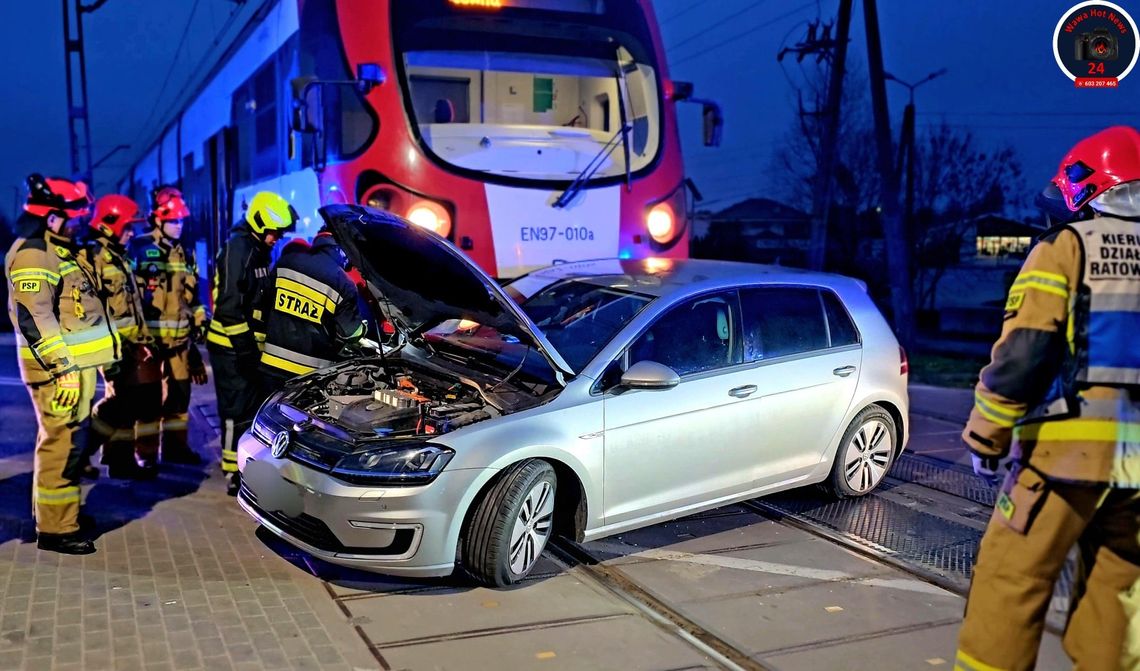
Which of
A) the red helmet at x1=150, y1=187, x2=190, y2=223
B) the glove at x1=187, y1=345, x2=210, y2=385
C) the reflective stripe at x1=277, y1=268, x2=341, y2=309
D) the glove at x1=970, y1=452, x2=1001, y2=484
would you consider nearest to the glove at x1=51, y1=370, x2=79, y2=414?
the reflective stripe at x1=277, y1=268, x2=341, y2=309

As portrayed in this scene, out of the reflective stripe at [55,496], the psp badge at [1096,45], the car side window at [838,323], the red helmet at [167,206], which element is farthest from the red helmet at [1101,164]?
the psp badge at [1096,45]

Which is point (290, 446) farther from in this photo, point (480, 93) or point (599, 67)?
point (599, 67)

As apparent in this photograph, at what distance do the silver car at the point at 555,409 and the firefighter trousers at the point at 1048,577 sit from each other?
2041 mm

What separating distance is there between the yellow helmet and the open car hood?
803mm

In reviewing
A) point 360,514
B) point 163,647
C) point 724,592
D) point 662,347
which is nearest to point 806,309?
point 662,347

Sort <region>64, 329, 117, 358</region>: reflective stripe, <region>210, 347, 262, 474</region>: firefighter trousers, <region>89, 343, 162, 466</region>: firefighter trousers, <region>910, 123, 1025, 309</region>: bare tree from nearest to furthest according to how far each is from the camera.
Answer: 1. <region>64, 329, 117, 358</region>: reflective stripe
2. <region>210, 347, 262, 474</region>: firefighter trousers
3. <region>89, 343, 162, 466</region>: firefighter trousers
4. <region>910, 123, 1025, 309</region>: bare tree

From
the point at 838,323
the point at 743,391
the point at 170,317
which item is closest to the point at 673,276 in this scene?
the point at 743,391

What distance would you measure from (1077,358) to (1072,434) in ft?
0.76

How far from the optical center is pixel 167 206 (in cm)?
696

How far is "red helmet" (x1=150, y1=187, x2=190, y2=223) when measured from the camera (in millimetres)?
6941

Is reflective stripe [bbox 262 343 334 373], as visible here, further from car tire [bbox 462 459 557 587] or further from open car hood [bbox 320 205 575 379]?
car tire [bbox 462 459 557 587]

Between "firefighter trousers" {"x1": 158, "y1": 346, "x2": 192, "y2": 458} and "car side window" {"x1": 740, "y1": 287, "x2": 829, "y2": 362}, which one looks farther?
"firefighter trousers" {"x1": 158, "y1": 346, "x2": 192, "y2": 458}

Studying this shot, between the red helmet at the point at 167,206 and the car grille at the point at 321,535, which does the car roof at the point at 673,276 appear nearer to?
the car grille at the point at 321,535

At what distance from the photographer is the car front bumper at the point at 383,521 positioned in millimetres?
4293
